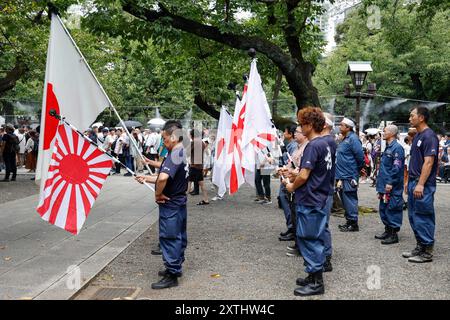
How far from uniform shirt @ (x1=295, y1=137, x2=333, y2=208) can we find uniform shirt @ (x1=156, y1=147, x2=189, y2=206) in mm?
1303

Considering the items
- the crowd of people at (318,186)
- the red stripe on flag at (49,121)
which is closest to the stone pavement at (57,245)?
the crowd of people at (318,186)

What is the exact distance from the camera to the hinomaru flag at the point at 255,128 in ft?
26.6

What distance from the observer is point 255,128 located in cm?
814

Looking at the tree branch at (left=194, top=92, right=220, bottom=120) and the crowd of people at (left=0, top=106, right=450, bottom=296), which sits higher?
the tree branch at (left=194, top=92, right=220, bottom=120)

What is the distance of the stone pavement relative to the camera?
5184mm

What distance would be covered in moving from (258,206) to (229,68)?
536 centimetres

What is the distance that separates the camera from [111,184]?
624 inches

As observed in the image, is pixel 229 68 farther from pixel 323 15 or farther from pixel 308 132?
pixel 308 132

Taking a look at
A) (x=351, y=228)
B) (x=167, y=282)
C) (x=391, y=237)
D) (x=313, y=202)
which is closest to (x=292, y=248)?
(x=391, y=237)

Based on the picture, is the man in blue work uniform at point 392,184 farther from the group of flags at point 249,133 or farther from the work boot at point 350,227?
the group of flags at point 249,133

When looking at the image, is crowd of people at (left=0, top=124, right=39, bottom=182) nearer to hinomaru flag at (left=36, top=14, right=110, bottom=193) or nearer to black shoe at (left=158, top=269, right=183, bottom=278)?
hinomaru flag at (left=36, top=14, right=110, bottom=193)


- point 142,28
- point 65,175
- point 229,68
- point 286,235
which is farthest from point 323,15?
point 65,175

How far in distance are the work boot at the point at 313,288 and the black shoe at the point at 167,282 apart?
4.43 feet

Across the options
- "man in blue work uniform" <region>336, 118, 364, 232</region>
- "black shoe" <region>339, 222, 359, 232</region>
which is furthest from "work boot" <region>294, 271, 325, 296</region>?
"black shoe" <region>339, 222, 359, 232</region>
